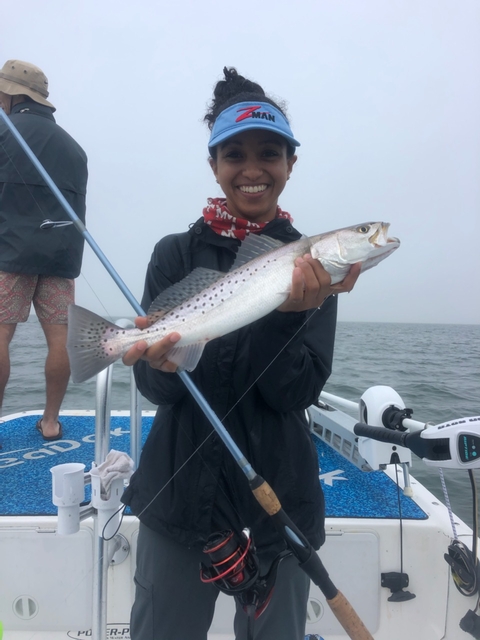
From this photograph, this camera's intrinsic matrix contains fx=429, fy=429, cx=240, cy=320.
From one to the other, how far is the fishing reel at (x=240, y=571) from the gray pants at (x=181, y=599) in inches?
4.4

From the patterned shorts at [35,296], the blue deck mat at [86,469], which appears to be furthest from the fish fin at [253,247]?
the patterned shorts at [35,296]

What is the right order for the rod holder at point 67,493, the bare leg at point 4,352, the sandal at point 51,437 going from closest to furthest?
the rod holder at point 67,493
the bare leg at point 4,352
the sandal at point 51,437

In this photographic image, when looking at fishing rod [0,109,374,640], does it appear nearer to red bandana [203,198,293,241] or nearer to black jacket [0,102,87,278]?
red bandana [203,198,293,241]

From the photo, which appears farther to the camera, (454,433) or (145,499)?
(454,433)

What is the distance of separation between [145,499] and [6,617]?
72.8 inches

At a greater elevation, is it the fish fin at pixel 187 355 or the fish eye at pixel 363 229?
the fish eye at pixel 363 229

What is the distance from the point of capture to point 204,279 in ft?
7.31

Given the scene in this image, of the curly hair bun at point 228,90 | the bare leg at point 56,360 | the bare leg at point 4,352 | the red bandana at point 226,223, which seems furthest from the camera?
the bare leg at point 56,360

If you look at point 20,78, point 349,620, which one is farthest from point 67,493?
point 20,78

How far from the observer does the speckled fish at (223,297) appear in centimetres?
211

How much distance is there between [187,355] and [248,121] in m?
1.24

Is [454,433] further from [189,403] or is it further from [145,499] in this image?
[145,499]

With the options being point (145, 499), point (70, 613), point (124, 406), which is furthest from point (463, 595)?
point (124, 406)

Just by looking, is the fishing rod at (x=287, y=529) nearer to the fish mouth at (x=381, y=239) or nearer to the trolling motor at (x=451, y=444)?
the trolling motor at (x=451, y=444)
